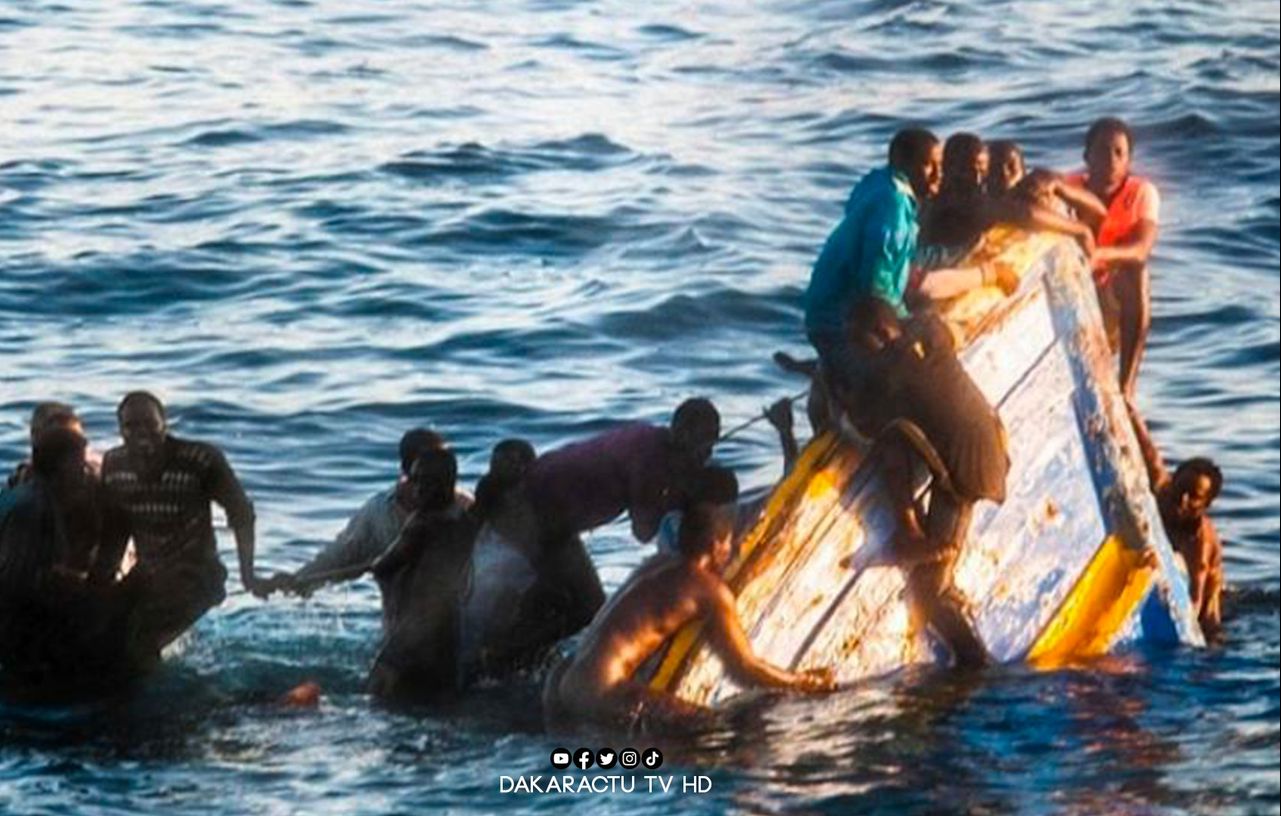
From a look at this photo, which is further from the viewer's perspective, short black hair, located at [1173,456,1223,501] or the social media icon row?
short black hair, located at [1173,456,1223,501]

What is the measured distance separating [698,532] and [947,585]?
1.49m

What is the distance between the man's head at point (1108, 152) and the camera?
1605cm

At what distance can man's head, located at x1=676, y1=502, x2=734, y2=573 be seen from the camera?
14250mm

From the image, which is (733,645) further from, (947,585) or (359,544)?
(359,544)

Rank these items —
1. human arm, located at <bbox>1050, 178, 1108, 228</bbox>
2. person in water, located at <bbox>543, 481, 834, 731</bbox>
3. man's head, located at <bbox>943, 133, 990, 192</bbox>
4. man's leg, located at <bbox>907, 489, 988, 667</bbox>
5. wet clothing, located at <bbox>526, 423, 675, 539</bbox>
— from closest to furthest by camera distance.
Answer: person in water, located at <bbox>543, 481, 834, 731</bbox> → man's leg, located at <bbox>907, 489, 988, 667</bbox> → wet clothing, located at <bbox>526, 423, 675, 539</bbox> → man's head, located at <bbox>943, 133, 990, 192</bbox> → human arm, located at <bbox>1050, 178, 1108, 228</bbox>

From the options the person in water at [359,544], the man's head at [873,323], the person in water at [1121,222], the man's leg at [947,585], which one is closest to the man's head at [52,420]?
the person in water at [359,544]

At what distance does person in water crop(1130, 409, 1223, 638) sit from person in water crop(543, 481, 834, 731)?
2.96m

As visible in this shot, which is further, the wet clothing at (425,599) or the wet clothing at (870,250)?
the wet clothing at (425,599)

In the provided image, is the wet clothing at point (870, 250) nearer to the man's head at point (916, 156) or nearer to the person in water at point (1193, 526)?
the man's head at point (916, 156)

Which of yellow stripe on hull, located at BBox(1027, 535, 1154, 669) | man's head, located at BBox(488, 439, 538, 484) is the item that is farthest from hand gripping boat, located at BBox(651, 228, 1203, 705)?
man's head, located at BBox(488, 439, 538, 484)

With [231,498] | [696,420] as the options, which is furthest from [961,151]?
[231,498]

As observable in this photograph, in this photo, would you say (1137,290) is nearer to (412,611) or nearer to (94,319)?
(412,611)

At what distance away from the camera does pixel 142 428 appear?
15734mm

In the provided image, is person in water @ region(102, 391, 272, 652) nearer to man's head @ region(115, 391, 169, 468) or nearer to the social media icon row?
man's head @ region(115, 391, 169, 468)
